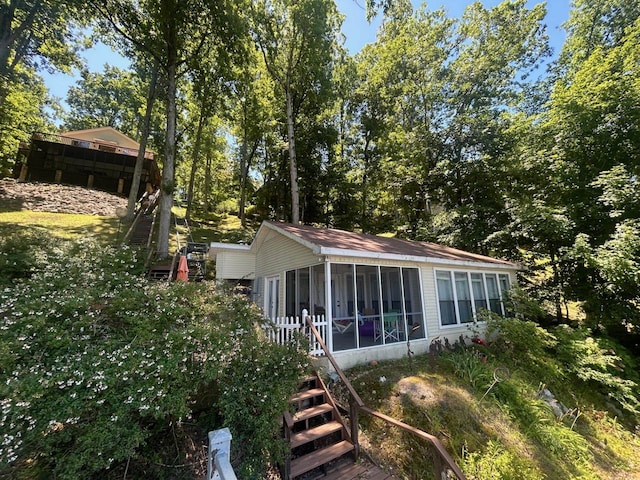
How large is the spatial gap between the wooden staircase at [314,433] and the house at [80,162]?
2203 centimetres

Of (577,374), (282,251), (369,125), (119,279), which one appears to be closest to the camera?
(119,279)

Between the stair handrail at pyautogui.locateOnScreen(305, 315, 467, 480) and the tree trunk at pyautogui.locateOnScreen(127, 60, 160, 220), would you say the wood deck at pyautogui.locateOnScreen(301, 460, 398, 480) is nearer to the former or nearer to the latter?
the stair handrail at pyautogui.locateOnScreen(305, 315, 467, 480)

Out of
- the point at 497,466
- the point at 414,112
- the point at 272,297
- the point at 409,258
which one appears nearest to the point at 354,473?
the point at 497,466

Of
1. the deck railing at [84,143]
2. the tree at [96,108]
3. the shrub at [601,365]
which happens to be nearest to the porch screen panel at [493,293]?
the shrub at [601,365]

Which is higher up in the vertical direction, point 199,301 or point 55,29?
point 55,29

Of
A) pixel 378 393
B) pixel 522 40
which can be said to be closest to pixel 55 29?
pixel 378 393

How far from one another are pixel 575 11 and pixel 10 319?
2703 centimetres

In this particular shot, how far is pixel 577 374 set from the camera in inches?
302

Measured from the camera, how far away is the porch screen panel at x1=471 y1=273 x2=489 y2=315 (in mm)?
9930

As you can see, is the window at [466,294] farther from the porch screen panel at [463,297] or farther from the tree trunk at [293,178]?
the tree trunk at [293,178]

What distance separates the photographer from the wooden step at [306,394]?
15.1ft

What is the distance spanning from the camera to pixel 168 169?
12125 millimetres

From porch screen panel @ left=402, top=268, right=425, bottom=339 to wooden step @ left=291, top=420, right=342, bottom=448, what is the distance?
4.42m

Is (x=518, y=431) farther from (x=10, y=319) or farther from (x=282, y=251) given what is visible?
(x=10, y=319)
